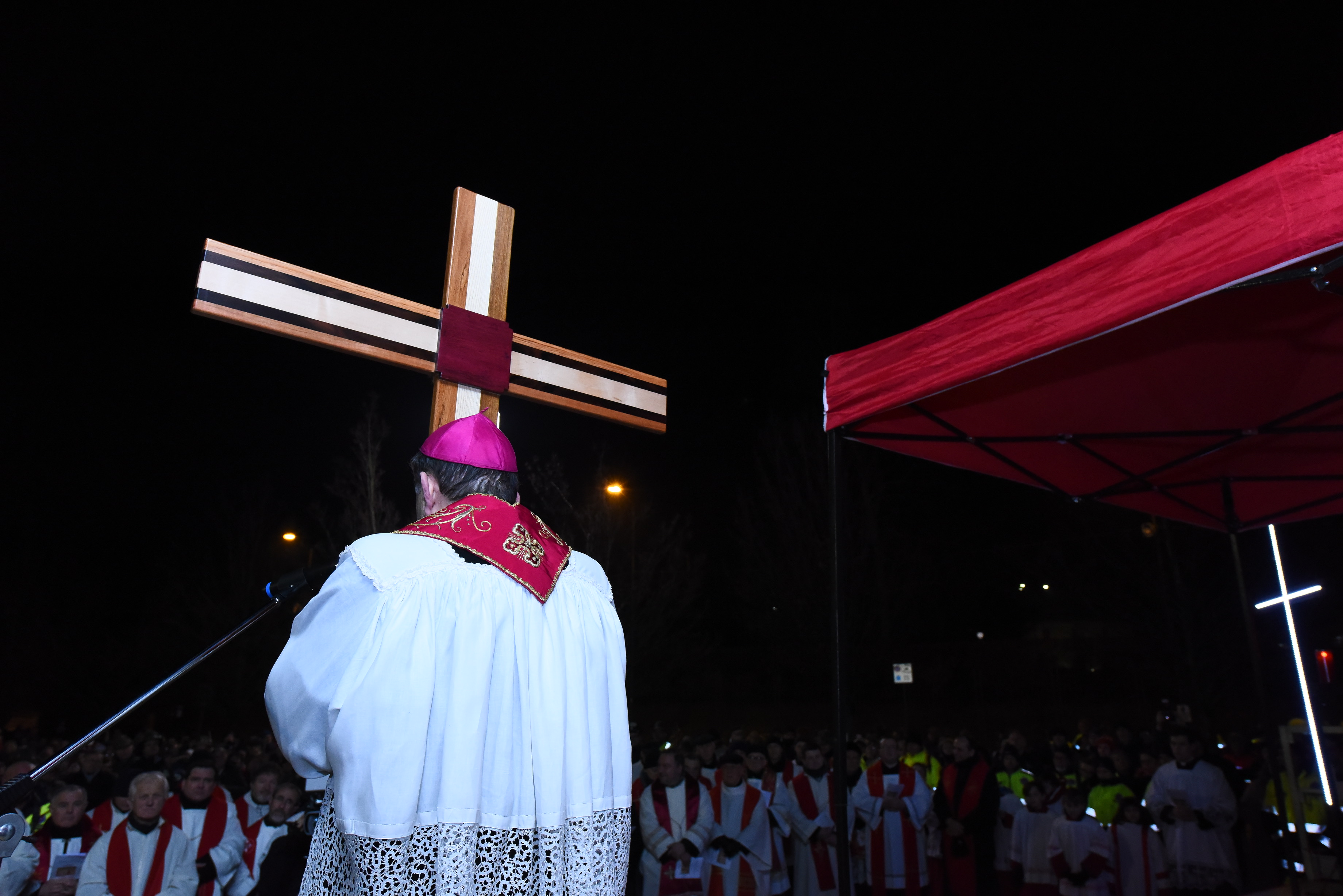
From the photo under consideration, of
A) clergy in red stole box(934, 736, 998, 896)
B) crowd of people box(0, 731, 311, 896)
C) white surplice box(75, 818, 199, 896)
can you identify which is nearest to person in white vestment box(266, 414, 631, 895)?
crowd of people box(0, 731, 311, 896)

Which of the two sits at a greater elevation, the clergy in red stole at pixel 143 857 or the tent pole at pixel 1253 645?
the tent pole at pixel 1253 645

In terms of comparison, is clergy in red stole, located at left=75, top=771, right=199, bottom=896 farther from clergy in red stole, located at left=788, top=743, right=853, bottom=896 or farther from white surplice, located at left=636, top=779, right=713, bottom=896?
clergy in red stole, located at left=788, top=743, right=853, bottom=896

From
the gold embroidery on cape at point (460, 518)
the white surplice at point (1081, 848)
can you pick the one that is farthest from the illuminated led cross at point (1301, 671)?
the gold embroidery on cape at point (460, 518)

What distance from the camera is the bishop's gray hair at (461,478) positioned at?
2371 mm

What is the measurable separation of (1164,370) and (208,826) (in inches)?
283

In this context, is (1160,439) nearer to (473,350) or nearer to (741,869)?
(473,350)

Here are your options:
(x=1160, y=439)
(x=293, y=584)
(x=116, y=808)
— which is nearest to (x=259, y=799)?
(x=116, y=808)

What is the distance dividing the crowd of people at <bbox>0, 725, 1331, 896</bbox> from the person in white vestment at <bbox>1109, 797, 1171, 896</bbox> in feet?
0.04

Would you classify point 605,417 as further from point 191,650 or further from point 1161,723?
point 191,650

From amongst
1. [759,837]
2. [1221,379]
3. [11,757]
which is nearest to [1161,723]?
[759,837]

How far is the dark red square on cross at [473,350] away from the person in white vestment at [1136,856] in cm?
703

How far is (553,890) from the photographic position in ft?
6.63

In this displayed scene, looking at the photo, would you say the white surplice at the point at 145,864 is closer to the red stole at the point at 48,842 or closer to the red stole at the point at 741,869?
the red stole at the point at 48,842

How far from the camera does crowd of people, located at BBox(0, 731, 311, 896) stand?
5.74 metres
